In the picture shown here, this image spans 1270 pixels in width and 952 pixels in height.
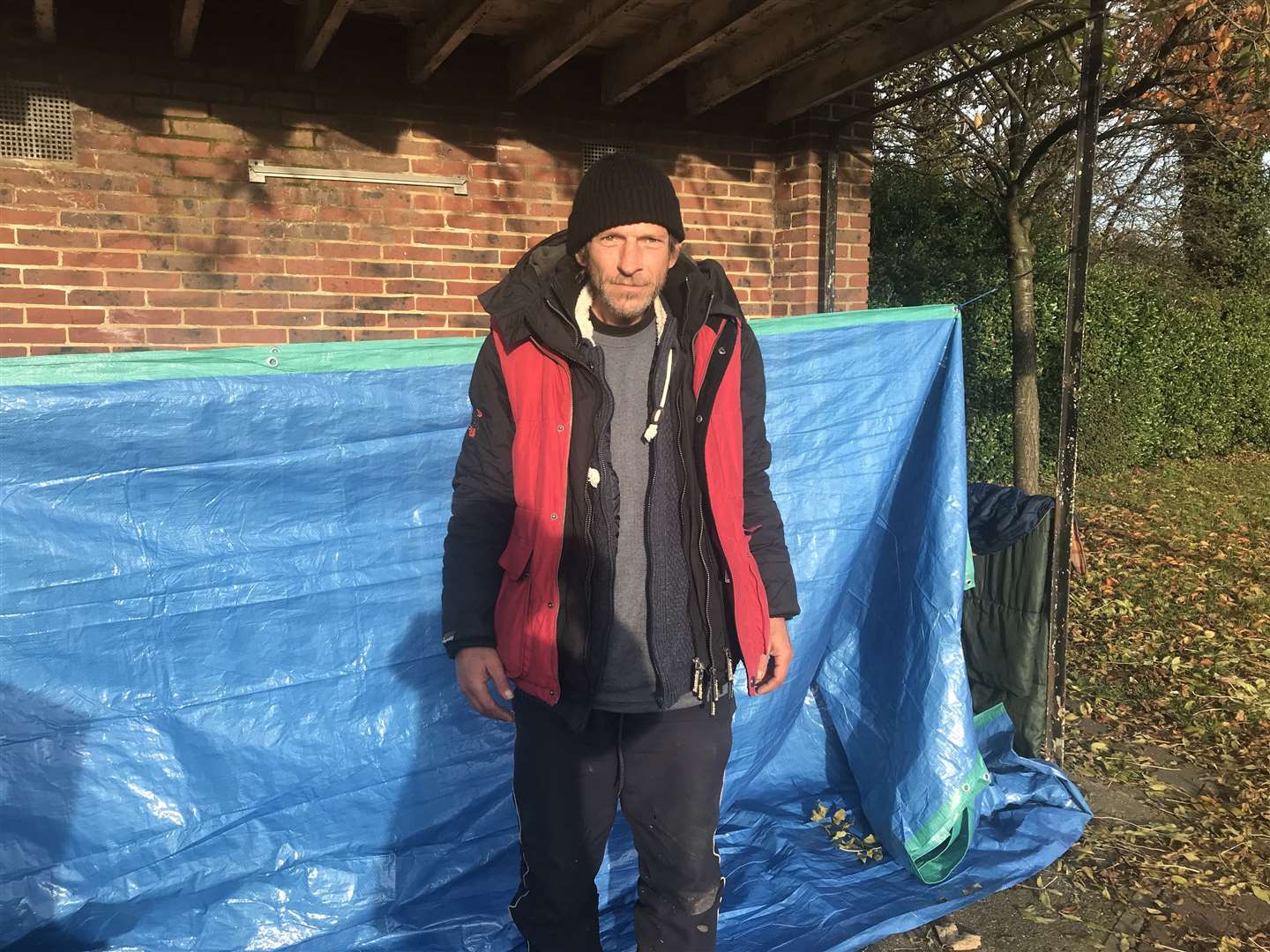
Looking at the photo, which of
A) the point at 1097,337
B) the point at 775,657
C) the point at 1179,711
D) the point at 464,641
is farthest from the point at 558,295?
the point at 1097,337

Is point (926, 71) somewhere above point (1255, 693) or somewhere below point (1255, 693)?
above

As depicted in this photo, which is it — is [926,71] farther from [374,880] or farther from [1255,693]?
[374,880]

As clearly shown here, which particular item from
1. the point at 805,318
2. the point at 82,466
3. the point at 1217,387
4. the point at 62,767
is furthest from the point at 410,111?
the point at 1217,387

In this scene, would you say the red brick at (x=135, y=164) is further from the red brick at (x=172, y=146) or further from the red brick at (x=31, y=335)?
the red brick at (x=31, y=335)

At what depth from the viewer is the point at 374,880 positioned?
2.63 m

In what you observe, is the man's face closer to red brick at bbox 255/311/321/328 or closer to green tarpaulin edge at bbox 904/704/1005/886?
green tarpaulin edge at bbox 904/704/1005/886

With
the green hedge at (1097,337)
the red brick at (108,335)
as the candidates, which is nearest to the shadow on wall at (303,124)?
the red brick at (108,335)

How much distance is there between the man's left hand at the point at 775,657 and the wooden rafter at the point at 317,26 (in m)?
2.43

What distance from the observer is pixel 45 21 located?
3066 millimetres

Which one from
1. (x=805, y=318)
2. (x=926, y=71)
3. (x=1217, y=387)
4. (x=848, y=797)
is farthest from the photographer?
(x=1217, y=387)

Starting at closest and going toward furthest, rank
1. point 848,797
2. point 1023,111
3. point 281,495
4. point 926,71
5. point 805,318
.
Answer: point 281,495 → point 805,318 → point 848,797 → point 1023,111 → point 926,71

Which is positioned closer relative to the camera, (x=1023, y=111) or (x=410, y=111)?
(x=410, y=111)

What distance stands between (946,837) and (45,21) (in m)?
4.00

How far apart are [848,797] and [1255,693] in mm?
2662
